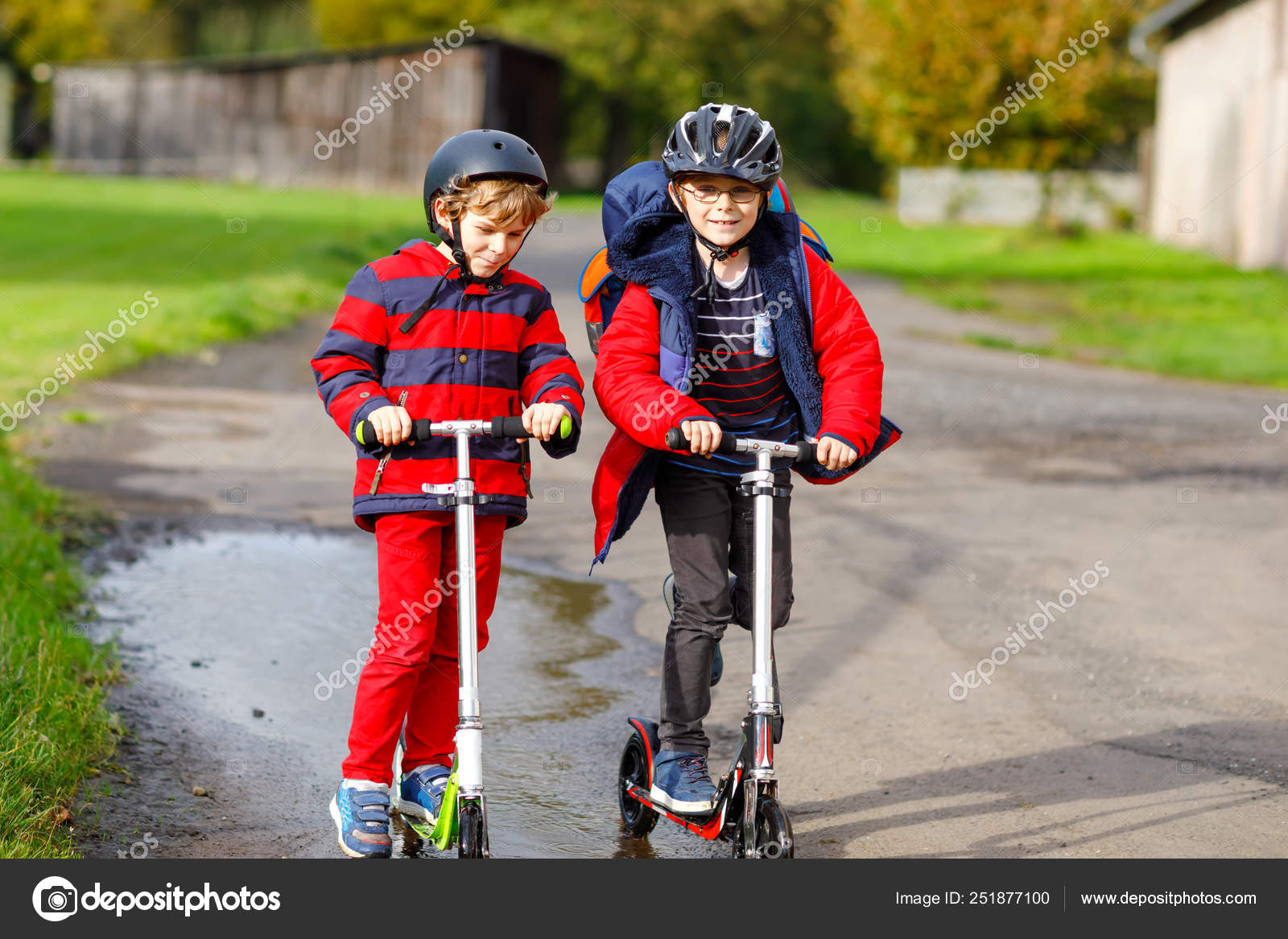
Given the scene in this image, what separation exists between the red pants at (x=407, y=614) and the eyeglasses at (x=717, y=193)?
37.8 inches

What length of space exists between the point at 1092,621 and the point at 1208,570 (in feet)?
3.60

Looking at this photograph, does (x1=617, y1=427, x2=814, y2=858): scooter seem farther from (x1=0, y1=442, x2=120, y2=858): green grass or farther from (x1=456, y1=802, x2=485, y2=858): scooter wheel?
(x1=0, y1=442, x2=120, y2=858): green grass

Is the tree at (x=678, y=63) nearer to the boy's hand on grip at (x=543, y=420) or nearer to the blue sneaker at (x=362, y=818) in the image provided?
the blue sneaker at (x=362, y=818)

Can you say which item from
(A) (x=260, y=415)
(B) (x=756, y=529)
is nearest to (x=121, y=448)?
(A) (x=260, y=415)

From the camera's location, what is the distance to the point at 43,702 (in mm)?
4520

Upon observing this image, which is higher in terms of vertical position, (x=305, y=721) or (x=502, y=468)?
(x=502, y=468)

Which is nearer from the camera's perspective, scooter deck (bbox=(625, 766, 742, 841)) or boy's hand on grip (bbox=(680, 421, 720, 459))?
boy's hand on grip (bbox=(680, 421, 720, 459))

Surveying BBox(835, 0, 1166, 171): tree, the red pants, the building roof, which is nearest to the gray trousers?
the red pants

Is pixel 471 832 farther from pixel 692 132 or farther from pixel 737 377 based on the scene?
pixel 692 132

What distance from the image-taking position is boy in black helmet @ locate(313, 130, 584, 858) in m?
3.78

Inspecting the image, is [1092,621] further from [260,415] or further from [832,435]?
[260,415]

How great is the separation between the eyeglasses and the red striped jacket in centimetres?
52
